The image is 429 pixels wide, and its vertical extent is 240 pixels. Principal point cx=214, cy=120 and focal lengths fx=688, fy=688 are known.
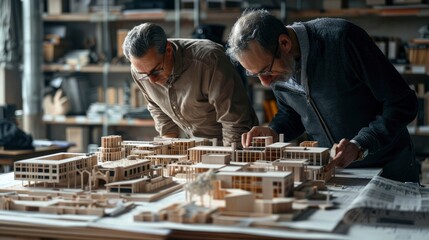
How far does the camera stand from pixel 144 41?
3.31 metres

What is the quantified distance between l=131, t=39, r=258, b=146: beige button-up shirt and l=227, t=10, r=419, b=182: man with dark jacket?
0.31 metres

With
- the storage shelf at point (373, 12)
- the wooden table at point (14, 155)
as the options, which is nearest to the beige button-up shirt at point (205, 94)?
the wooden table at point (14, 155)

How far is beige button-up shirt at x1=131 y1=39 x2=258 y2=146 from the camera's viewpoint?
3.49 meters

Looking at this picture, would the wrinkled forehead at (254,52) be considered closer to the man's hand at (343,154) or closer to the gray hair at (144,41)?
the man's hand at (343,154)

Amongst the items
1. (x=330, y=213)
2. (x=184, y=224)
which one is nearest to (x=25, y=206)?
(x=184, y=224)

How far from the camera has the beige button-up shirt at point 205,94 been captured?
3.49 m

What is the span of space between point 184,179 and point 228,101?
0.75m

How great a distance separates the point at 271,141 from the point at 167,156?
0.47 m

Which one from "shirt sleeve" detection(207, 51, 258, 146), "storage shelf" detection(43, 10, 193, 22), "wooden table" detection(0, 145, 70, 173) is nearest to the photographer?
"shirt sleeve" detection(207, 51, 258, 146)

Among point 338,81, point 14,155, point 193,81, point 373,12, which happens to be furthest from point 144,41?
point 373,12

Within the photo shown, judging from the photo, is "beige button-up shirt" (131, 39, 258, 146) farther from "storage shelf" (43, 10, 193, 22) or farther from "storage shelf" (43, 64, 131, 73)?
"storage shelf" (43, 64, 131, 73)

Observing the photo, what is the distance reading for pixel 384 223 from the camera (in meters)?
2.18

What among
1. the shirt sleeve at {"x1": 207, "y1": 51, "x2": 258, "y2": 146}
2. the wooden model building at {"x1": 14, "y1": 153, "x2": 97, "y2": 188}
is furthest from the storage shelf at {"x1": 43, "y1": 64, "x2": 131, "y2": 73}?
the wooden model building at {"x1": 14, "y1": 153, "x2": 97, "y2": 188}

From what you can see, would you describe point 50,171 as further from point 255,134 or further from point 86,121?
point 86,121
